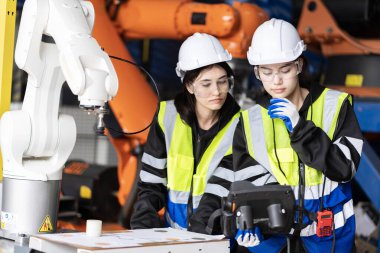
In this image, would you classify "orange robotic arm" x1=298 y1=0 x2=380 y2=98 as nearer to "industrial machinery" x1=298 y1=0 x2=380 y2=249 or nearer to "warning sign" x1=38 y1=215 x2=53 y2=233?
"industrial machinery" x1=298 y1=0 x2=380 y2=249

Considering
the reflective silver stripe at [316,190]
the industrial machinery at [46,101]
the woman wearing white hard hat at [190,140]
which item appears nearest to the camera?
the industrial machinery at [46,101]

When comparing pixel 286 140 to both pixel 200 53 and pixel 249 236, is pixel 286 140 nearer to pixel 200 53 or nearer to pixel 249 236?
pixel 249 236

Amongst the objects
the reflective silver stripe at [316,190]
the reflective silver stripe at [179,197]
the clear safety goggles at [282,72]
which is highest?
the clear safety goggles at [282,72]

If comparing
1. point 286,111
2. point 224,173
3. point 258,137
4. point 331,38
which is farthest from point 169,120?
point 331,38

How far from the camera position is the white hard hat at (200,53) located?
3.93m

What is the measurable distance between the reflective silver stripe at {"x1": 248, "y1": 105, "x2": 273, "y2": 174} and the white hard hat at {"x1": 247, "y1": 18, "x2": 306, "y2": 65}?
0.23 metres

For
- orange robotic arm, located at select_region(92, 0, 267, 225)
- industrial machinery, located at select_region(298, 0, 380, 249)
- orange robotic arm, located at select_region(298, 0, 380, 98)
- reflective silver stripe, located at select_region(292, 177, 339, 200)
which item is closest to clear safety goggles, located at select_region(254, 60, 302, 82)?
reflective silver stripe, located at select_region(292, 177, 339, 200)

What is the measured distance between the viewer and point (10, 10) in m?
3.85

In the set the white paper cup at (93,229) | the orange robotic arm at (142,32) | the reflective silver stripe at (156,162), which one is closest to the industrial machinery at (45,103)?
the white paper cup at (93,229)

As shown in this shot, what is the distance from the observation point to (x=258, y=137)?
3.65 meters

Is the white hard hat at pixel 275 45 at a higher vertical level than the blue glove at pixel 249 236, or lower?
higher

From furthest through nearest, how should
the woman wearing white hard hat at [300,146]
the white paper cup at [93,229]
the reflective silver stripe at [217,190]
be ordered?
the reflective silver stripe at [217,190] < the woman wearing white hard hat at [300,146] < the white paper cup at [93,229]

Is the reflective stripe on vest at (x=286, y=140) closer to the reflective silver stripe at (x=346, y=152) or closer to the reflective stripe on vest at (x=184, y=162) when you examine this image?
the reflective silver stripe at (x=346, y=152)

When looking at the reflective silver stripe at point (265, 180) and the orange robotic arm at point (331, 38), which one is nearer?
the reflective silver stripe at point (265, 180)
